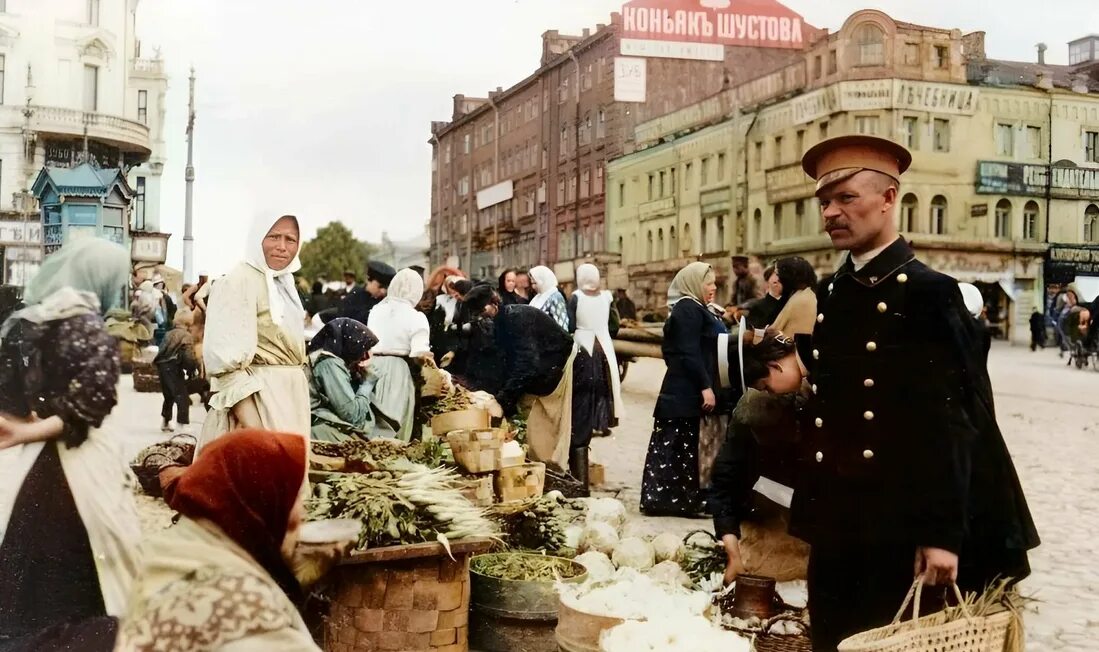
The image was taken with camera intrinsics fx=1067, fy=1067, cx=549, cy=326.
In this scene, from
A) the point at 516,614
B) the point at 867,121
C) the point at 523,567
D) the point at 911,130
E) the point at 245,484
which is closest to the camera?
the point at 245,484

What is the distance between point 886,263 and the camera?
2785 mm

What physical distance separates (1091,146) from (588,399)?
3621 millimetres

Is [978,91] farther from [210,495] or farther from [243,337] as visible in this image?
[210,495]

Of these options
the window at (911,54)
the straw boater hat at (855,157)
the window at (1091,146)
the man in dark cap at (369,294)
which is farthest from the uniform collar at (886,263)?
the window at (1091,146)

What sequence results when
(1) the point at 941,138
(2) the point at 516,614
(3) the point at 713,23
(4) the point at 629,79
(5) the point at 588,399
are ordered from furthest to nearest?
(5) the point at 588,399, (1) the point at 941,138, (3) the point at 713,23, (4) the point at 629,79, (2) the point at 516,614

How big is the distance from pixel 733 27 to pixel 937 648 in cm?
389

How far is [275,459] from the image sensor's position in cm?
199

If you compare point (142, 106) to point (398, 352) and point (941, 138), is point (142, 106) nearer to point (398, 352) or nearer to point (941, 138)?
point (398, 352)

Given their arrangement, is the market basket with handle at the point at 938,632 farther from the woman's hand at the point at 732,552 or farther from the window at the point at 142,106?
the window at the point at 142,106

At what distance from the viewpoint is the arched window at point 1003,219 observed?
7.27m

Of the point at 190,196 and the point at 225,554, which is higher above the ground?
the point at 190,196

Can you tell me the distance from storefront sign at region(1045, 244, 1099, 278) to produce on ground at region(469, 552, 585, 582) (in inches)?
166

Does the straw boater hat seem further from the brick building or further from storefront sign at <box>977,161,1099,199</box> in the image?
storefront sign at <box>977,161,1099,199</box>

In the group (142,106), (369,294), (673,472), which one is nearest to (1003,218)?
(673,472)
